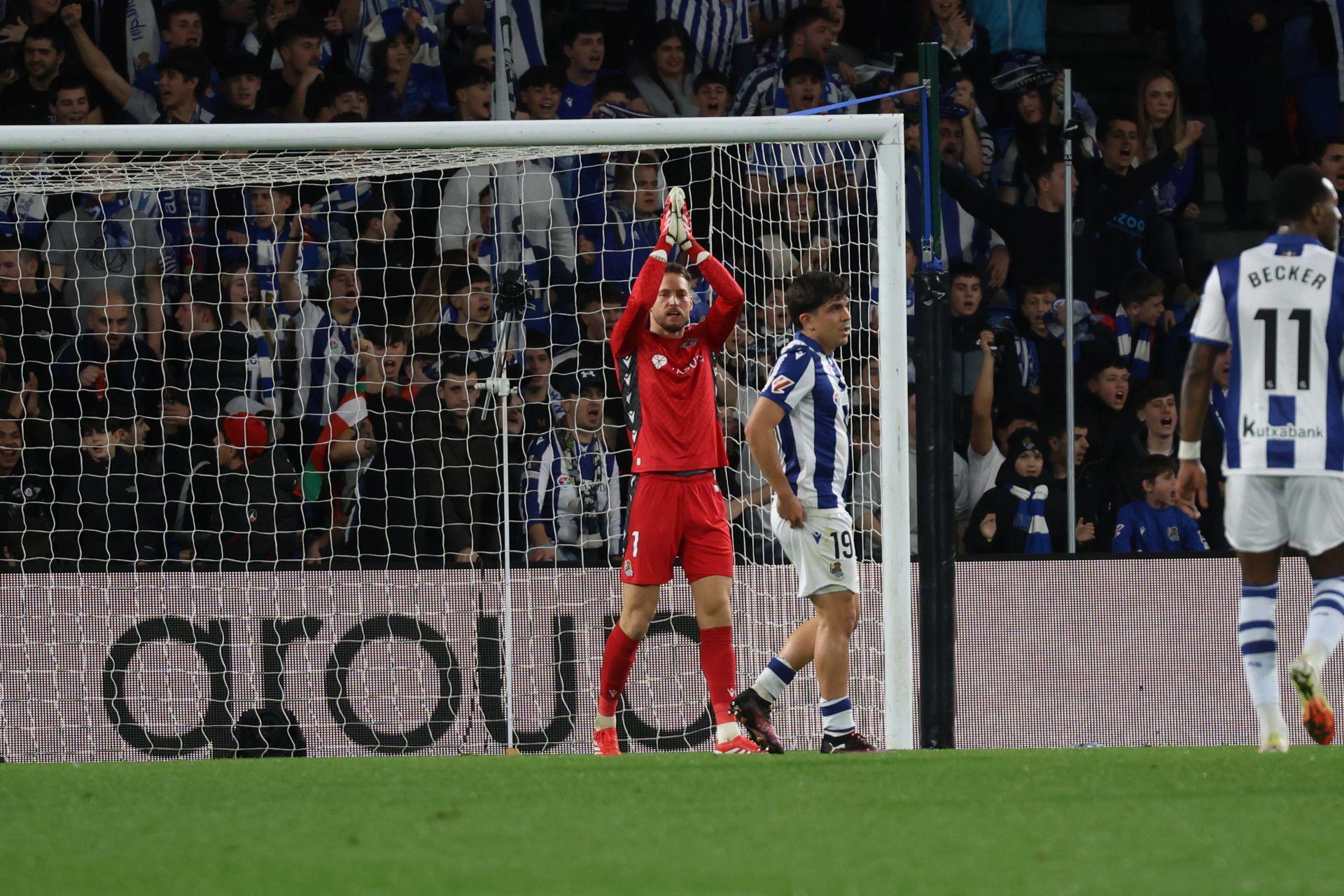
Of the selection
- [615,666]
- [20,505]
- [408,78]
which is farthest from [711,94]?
[615,666]

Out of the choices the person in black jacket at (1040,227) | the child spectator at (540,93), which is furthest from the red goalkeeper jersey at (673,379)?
the person in black jacket at (1040,227)

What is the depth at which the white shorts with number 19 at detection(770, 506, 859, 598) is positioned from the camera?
6.51m

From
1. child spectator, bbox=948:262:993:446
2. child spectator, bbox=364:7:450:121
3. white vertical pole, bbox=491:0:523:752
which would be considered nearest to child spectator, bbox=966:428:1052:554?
child spectator, bbox=948:262:993:446

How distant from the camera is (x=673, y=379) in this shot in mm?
6867

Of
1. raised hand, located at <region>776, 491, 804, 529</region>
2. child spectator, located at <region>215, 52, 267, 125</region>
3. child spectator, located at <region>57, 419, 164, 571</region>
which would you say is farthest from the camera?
child spectator, located at <region>215, 52, 267, 125</region>

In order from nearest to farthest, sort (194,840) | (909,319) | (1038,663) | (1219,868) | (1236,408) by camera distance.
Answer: (1219,868)
(194,840)
(1236,408)
(1038,663)
(909,319)

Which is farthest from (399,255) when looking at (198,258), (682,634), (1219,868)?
(1219,868)

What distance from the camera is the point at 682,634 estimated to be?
28.5ft

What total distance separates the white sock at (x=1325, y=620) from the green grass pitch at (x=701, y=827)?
1.16 feet

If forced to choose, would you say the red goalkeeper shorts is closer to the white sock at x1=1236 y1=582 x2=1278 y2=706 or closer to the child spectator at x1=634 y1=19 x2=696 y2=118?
the white sock at x1=1236 y1=582 x2=1278 y2=706

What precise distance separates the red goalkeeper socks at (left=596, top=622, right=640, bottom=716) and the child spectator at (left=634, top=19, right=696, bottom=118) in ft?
17.2

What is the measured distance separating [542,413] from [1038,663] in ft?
9.84

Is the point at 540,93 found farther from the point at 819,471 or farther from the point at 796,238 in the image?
the point at 819,471

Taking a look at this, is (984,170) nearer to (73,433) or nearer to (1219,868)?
(73,433)
